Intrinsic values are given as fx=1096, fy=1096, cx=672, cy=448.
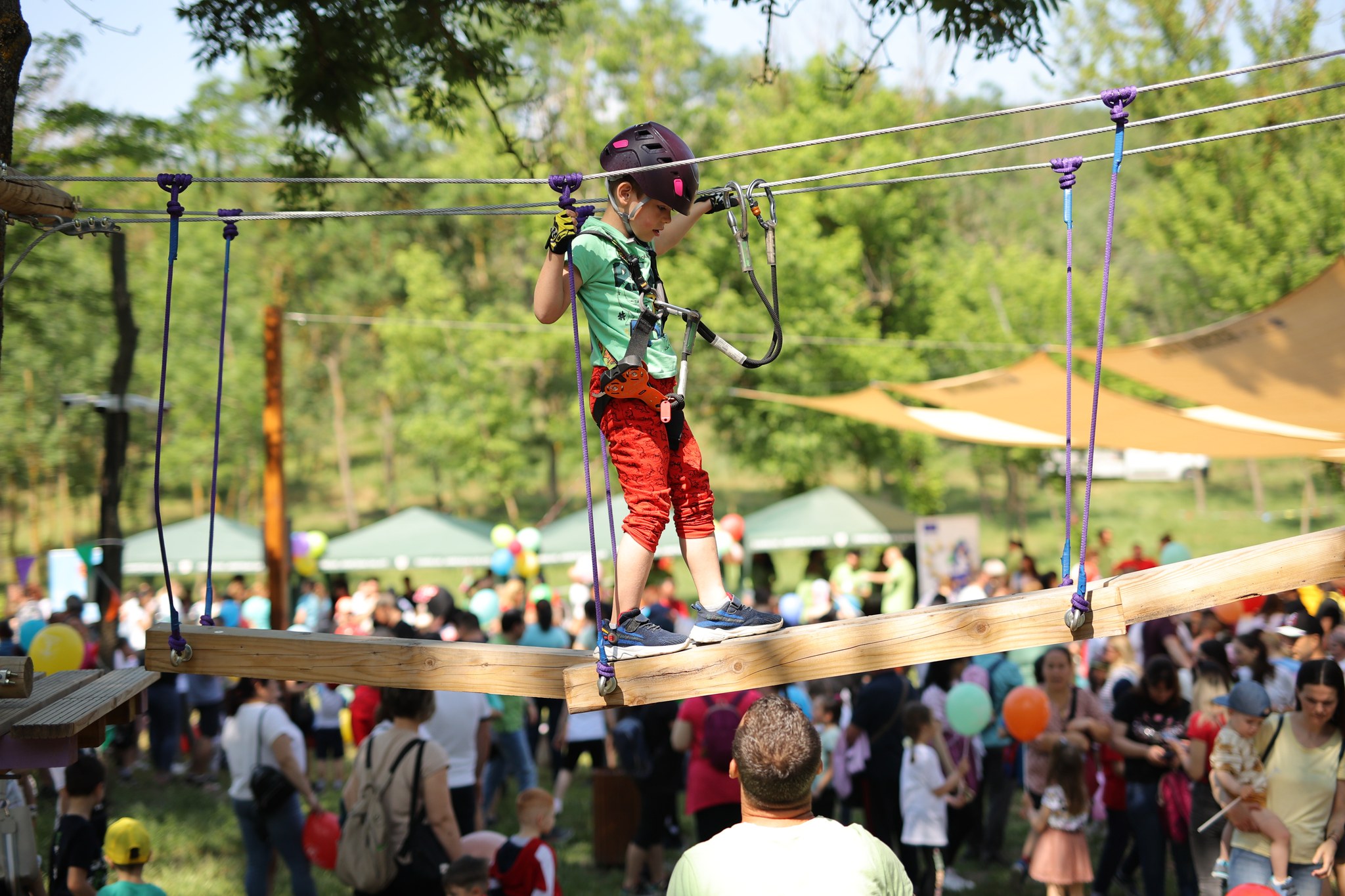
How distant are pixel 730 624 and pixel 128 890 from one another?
8.71 feet

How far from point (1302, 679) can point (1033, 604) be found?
2.32 metres

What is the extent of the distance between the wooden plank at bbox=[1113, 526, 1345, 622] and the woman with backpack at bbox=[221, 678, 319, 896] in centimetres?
410

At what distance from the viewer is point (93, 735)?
3738mm

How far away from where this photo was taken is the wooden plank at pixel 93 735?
3.70 metres

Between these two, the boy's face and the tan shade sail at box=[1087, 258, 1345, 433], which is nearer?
the boy's face

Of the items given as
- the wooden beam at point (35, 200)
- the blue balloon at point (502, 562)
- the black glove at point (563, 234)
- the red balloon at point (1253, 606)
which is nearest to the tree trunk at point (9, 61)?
the wooden beam at point (35, 200)

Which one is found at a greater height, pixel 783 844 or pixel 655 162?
pixel 655 162

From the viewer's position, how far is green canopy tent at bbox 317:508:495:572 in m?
14.8

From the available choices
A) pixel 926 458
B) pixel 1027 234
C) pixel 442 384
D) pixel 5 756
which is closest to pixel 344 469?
pixel 442 384

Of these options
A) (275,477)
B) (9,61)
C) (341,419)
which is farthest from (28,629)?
(341,419)

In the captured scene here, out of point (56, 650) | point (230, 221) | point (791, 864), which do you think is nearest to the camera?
point (791, 864)

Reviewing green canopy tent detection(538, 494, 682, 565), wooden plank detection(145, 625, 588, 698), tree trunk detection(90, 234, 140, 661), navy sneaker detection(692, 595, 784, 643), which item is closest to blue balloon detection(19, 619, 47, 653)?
tree trunk detection(90, 234, 140, 661)

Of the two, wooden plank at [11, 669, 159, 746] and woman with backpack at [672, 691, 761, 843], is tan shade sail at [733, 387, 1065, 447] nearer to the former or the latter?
woman with backpack at [672, 691, 761, 843]

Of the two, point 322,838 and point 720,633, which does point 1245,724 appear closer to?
point 720,633
